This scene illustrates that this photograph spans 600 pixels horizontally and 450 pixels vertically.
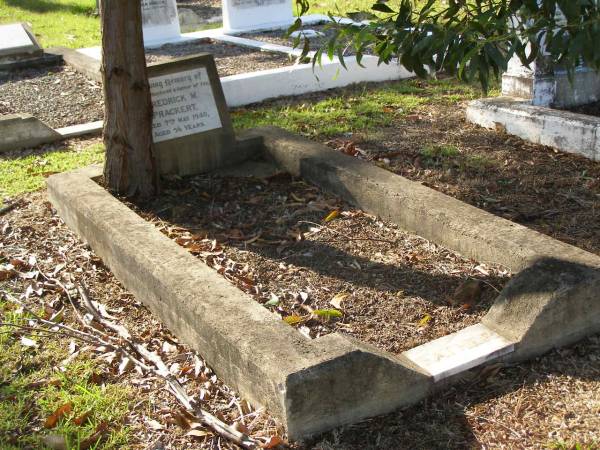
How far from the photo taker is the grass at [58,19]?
12.9 meters

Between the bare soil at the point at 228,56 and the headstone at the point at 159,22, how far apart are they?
0.37 m

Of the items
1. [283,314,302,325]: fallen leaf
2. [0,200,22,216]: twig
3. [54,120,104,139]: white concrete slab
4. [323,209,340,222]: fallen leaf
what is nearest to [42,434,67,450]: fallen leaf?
[283,314,302,325]: fallen leaf

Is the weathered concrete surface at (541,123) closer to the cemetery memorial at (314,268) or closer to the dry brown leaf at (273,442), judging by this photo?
the cemetery memorial at (314,268)

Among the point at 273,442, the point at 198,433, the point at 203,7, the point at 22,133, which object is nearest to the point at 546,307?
the point at 273,442

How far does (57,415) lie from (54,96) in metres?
6.10

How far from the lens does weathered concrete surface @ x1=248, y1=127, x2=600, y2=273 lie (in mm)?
3729

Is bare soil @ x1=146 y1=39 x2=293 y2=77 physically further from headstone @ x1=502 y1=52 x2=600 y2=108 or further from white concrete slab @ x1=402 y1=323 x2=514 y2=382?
white concrete slab @ x1=402 y1=323 x2=514 y2=382

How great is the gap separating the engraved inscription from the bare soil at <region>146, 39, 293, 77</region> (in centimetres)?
303

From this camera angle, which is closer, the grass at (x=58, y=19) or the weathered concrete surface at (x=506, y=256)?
the weathered concrete surface at (x=506, y=256)

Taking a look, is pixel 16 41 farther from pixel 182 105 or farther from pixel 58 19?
pixel 182 105

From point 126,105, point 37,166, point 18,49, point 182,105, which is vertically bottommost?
point 37,166

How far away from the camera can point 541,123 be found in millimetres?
6062

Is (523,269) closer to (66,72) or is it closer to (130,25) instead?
(130,25)

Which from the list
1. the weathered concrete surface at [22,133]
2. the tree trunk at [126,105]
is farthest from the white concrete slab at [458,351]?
the weathered concrete surface at [22,133]
